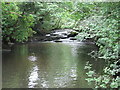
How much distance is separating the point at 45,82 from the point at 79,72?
2.12 meters

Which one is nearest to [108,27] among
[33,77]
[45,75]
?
[33,77]

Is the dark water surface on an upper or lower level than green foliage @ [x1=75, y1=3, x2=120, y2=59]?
lower

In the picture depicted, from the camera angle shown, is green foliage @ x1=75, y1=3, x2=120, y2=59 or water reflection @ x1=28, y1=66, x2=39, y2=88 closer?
green foliage @ x1=75, y1=3, x2=120, y2=59

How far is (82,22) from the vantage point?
4.71 meters

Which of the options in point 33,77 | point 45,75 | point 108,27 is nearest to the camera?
point 108,27

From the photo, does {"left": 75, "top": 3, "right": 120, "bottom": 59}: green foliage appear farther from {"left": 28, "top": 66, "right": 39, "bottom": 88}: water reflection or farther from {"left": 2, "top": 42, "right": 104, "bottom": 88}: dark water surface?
{"left": 28, "top": 66, "right": 39, "bottom": 88}: water reflection

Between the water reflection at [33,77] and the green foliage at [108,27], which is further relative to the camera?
the water reflection at [33,77]

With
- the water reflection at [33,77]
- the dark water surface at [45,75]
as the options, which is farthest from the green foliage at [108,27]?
the water reflection at [33,77]

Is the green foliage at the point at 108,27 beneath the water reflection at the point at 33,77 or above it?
above

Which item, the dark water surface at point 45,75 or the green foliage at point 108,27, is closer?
the green foliage at point 108,27

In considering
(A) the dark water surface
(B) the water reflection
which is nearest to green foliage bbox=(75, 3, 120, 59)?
(A) the dark water surface

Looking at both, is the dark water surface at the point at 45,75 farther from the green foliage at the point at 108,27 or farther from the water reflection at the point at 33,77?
the green foliage at the point at 108,27

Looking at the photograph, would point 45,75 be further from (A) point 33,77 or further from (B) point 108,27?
(B) point 108,27

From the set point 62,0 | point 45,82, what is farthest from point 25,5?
point 62,0
